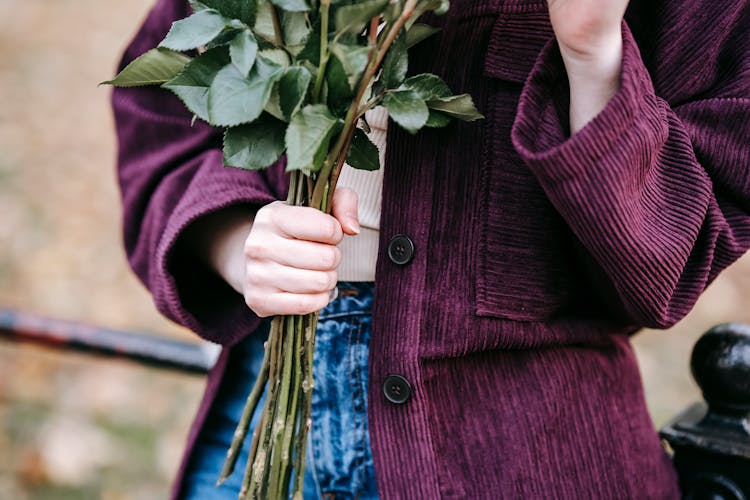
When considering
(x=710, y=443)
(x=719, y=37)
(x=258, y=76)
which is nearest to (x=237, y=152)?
(x=258, y=76)

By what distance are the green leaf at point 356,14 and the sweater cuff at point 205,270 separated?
1.28 feet

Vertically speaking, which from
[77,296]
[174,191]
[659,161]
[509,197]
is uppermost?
[659,161]

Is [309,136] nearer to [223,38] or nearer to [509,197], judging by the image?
[223,38]

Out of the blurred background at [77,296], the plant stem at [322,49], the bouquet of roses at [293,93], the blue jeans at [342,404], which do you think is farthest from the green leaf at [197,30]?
the blurred background at [77,296]

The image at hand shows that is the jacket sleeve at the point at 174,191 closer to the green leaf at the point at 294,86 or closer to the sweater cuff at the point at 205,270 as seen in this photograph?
the sweater cuff at the point at 205,270

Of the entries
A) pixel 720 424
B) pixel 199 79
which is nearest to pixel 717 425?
pixel 720 424

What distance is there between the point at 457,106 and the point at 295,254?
25 cm

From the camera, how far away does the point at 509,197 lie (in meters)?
0.99

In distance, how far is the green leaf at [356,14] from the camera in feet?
2.38

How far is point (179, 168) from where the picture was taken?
1.26 meters

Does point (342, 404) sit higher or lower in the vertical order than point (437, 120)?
lower

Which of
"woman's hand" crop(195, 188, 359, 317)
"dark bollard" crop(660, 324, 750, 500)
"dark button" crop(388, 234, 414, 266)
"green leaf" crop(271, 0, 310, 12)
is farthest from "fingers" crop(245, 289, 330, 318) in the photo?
"dark bollard" crop(660, 324, 750, 500)

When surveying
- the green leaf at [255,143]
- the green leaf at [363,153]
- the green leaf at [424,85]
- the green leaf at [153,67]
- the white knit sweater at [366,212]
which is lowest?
the white knit sweater at [366,212]

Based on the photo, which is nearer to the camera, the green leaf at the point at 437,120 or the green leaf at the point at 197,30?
the green leaf at the point at 197,30
